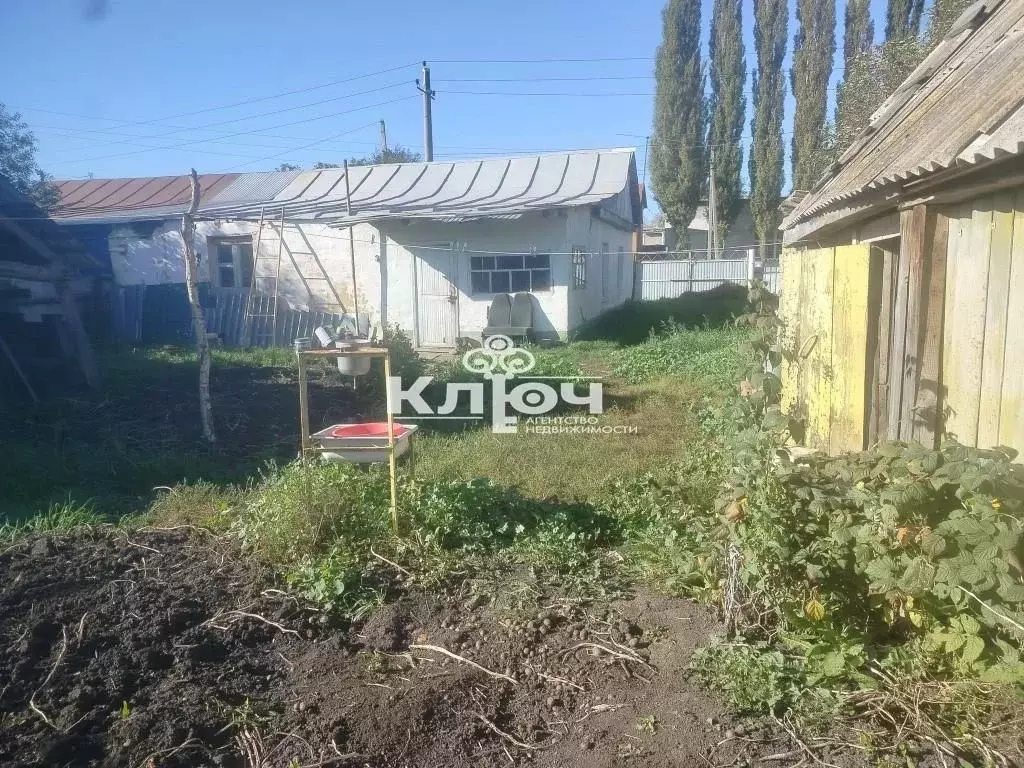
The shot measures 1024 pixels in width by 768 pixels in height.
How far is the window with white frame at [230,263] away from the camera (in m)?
17.3

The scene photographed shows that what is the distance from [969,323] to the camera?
3.43 metres

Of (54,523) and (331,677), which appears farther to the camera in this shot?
(54,523)

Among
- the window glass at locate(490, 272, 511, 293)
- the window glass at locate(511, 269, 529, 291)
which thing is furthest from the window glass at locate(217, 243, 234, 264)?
the window glass at locate(511, 269, 529, 291)

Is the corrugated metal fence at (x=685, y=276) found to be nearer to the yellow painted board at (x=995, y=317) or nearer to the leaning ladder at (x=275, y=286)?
the leaning ladder at (x=275, y=286)

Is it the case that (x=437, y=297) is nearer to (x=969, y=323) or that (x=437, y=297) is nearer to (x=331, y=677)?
(x=331, y=677)

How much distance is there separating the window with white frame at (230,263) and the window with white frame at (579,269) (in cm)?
741

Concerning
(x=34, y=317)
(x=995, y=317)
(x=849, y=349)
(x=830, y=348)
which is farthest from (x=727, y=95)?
(x=995, y=317)

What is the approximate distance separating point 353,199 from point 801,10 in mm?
20424

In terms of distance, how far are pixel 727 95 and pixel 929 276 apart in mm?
28733

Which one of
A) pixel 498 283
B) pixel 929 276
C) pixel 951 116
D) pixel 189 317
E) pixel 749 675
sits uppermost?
pixel 951 116

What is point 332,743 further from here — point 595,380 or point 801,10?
point 801,10

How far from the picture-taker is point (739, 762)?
2719 millimetres

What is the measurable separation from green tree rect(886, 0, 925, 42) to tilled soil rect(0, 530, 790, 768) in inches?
1072

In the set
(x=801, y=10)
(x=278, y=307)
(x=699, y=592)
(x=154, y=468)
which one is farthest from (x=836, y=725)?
(x=801, y=10)
